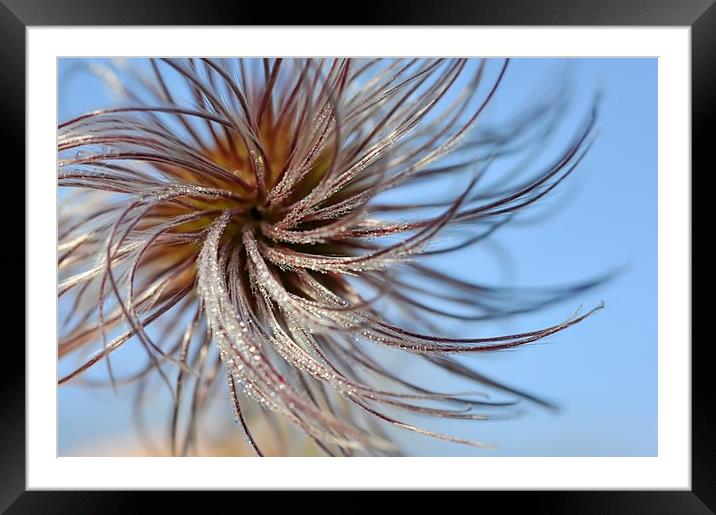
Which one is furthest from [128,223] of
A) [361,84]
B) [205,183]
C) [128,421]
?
[128,421]
